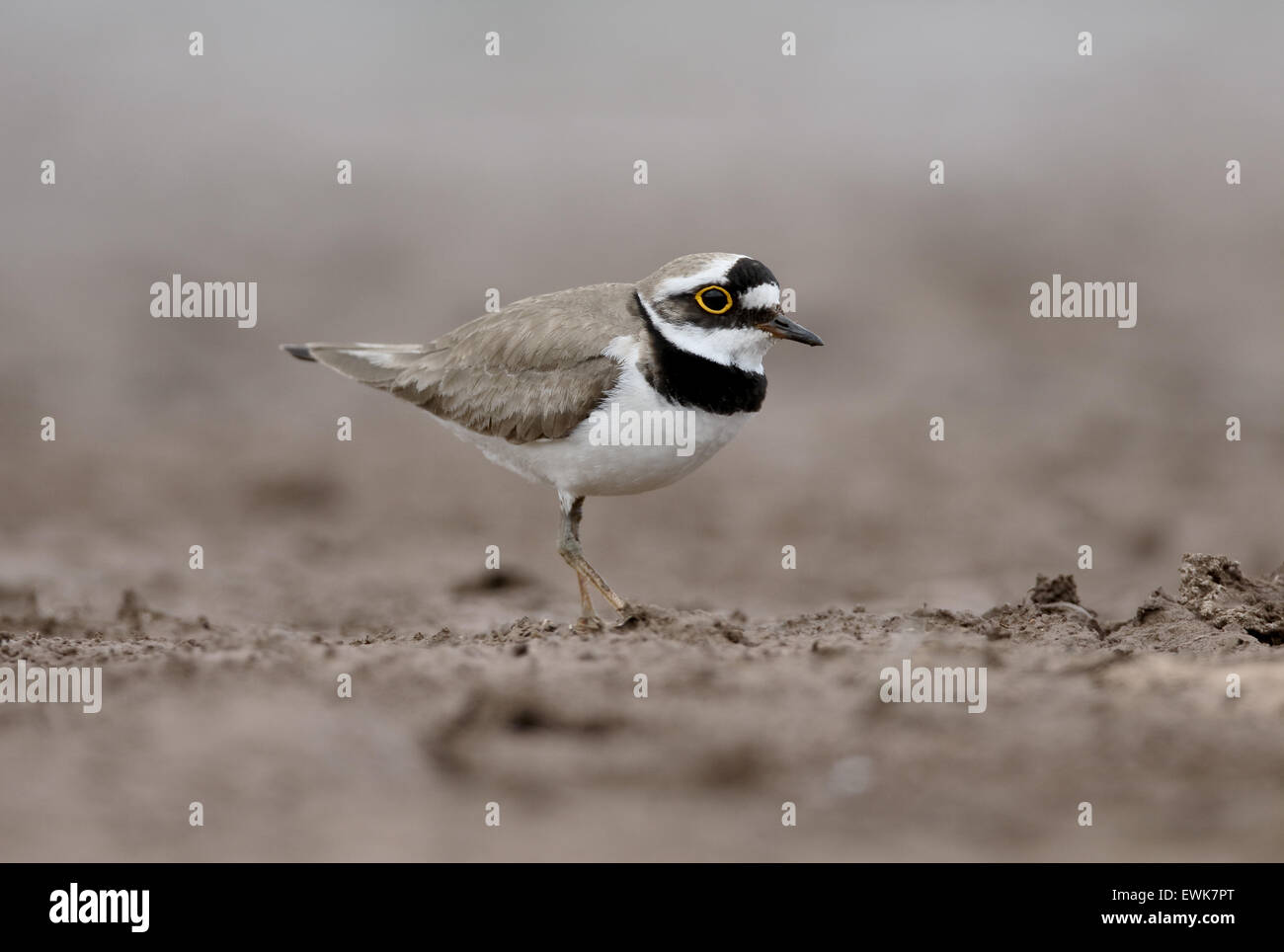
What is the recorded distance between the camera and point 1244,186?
77.6ft

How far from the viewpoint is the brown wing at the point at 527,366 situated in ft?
26.1

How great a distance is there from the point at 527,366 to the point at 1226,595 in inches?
152

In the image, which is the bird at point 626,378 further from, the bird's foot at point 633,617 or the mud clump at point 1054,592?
the mud clump at point 1054,592

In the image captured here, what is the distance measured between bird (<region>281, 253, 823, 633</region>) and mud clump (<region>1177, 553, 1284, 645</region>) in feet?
7.60

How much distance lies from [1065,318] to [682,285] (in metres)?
12.0

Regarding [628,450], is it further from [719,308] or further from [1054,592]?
[1054,592]

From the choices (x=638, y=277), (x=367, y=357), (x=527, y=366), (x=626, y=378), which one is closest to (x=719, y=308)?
(x=626, y=378)

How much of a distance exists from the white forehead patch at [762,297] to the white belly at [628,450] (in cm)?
58

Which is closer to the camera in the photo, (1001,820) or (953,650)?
(1001,820)

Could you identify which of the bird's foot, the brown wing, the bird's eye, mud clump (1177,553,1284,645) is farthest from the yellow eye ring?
mud clump (1177,553,1284,645)

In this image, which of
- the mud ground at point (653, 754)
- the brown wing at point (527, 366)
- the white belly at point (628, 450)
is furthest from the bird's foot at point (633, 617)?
the brown wing at point (527, 366)

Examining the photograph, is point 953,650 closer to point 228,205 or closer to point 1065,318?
point 1065,318

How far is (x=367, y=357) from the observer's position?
947cm
